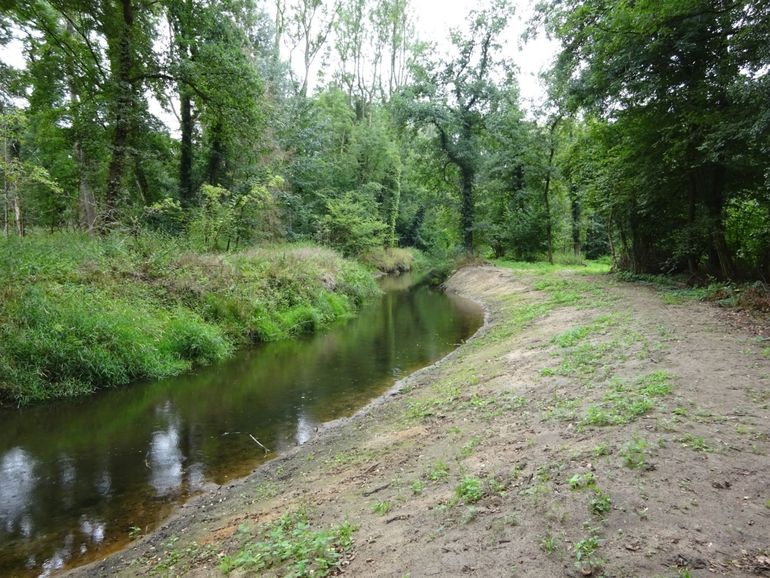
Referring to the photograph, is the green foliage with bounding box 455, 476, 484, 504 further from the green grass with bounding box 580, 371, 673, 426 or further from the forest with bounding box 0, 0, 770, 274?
the forest with bounding box 0, 0, 770, 274

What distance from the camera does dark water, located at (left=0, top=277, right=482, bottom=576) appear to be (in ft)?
17.0

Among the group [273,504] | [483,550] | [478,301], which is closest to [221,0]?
[478,301]

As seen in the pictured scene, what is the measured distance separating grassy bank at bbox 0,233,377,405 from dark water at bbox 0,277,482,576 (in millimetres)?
641

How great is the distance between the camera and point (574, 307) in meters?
12.8

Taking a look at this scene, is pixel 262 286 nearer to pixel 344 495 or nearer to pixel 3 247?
pixel 3 247

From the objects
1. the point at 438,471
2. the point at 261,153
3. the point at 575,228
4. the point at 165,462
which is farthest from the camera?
the point at 575,228

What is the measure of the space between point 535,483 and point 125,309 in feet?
34.1

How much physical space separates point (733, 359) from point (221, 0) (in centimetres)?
1976

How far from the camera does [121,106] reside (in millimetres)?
15250

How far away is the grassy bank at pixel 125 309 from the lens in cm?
915

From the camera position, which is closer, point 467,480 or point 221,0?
point 467,480

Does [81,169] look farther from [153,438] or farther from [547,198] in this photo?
[547,198]

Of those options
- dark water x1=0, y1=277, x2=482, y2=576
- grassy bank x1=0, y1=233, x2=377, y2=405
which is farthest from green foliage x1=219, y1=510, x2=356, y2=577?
grassy bank x1=0, y1=233, x2=377, y2=405

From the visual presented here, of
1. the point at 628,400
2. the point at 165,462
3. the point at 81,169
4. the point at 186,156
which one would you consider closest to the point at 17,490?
the point at 165,462
